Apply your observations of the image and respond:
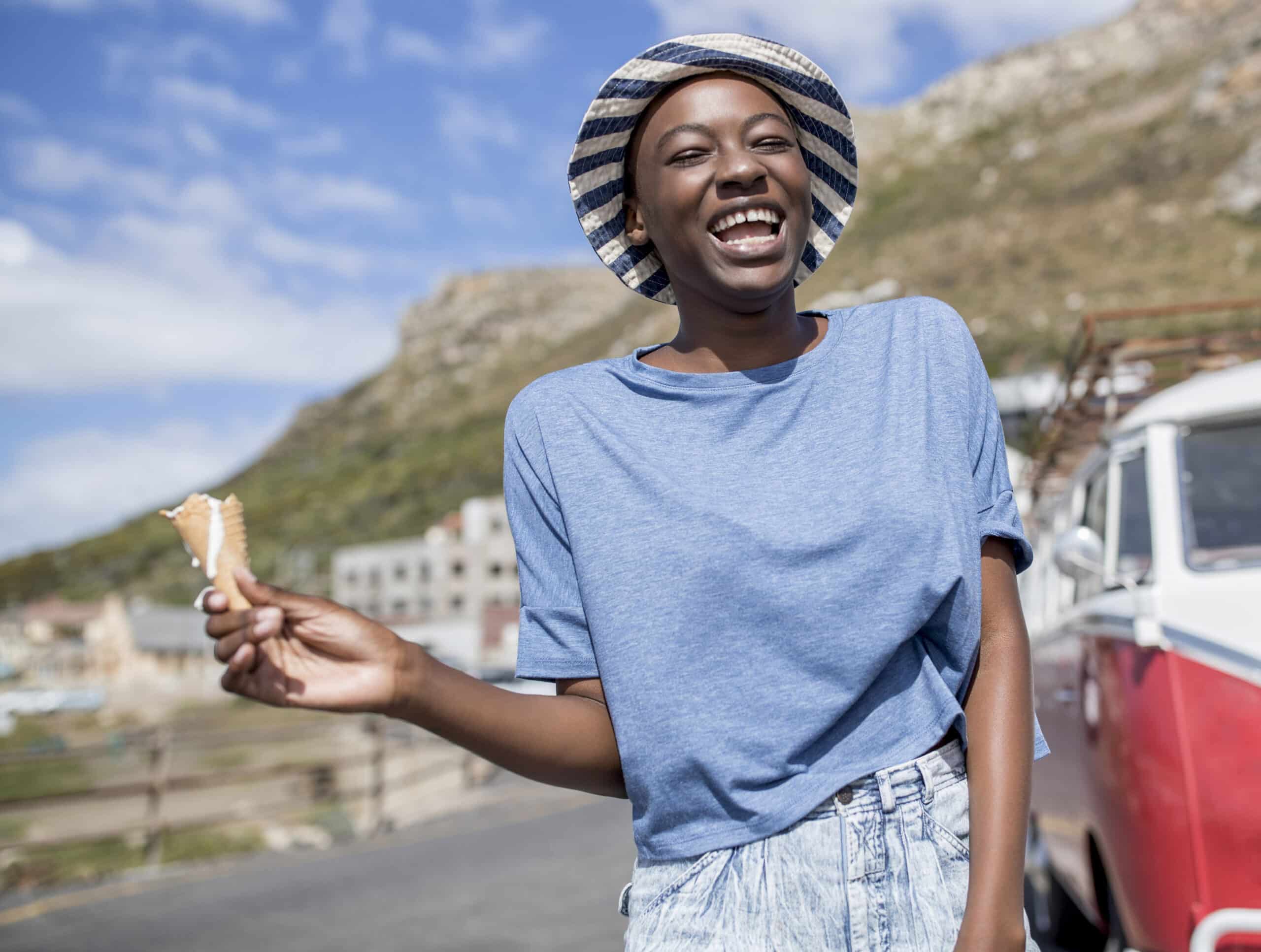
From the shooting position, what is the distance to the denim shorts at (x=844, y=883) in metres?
1.52

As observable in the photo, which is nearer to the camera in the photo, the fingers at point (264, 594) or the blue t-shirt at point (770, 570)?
the fingers at point (264, 594)

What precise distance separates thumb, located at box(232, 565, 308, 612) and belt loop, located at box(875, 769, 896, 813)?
73 centimetres

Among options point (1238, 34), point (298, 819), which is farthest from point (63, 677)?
point (1238, 34)

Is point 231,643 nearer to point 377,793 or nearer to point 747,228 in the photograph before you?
point 747,228

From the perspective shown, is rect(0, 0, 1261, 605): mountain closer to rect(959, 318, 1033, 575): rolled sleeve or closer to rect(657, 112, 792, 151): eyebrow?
rect(657, 112, 792, 151): eyebrow

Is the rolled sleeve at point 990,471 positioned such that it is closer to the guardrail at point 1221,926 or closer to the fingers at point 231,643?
the fingers at point 231,643

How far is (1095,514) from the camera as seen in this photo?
16.9 feet

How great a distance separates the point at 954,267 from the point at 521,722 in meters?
66.3

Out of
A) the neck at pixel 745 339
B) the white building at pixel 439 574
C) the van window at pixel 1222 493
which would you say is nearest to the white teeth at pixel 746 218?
the neck at pixel 745 339

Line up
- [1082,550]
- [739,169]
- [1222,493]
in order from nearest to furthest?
[739,169] → [1082,550] → [1222,493]

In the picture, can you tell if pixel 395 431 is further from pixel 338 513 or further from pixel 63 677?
pixel 63 677

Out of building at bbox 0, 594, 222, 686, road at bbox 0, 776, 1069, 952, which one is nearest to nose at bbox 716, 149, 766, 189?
road at bbox 0, 776, 1069, 952

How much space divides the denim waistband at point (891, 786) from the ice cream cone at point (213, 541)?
0.73m

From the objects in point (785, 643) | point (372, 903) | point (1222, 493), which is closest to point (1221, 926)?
point (1222, 493)
